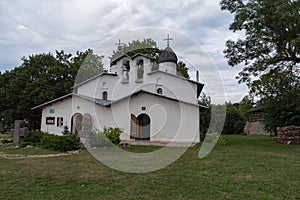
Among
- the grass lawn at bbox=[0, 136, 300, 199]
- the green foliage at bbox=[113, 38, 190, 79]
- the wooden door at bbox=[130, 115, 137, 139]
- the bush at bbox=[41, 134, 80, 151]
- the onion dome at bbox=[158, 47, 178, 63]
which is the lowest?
the grass lawn at bbox=[0, 136, 300, 199]

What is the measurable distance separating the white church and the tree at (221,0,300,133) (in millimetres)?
4199

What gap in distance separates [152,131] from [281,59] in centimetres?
893

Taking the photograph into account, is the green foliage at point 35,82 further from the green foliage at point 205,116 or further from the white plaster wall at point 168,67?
the green foliage at point 205,116

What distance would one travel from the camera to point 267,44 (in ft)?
52.3

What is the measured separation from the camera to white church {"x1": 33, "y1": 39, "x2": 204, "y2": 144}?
16.8 meters

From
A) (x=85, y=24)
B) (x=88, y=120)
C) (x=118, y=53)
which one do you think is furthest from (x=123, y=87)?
(x=85, y=24)

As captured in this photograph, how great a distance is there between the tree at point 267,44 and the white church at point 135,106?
4199mm

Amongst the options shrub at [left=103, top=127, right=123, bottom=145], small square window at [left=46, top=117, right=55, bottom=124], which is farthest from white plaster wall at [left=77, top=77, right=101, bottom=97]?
shrub at [left=103, top=127, right=123, bottom=145]

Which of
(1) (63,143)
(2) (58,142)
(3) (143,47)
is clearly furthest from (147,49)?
(1) (63,143)

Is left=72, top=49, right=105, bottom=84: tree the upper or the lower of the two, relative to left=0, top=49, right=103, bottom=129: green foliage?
upper

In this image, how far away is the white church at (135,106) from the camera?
16.8 meters

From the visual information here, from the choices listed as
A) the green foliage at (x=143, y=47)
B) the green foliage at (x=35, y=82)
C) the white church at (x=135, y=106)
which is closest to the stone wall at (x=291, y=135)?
the white church at (x=135, y=106)

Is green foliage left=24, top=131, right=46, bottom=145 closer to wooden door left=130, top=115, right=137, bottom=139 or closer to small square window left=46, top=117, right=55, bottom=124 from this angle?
small square window left=46, top=117, right=55, bottom=124

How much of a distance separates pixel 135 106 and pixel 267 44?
8.95m
